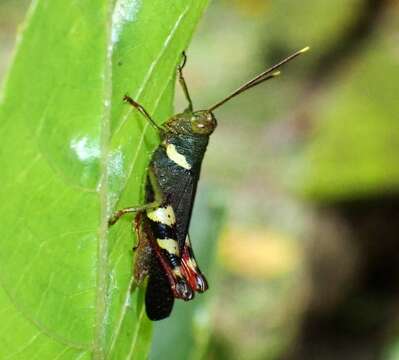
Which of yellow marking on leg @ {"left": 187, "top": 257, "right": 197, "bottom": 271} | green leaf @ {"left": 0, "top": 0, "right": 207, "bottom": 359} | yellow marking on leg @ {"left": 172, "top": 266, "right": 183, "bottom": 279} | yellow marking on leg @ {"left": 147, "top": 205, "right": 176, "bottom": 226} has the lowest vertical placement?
yellow marking on leg @ {"left": 187, "top": 257, "right": 197, "bottom": 271}

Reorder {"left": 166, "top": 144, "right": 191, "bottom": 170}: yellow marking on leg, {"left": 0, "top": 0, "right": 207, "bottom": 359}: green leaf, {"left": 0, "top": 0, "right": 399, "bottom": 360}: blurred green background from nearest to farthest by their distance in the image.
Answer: {"left": 0, "top": 0, "right": 207, "bottom": 359}: green leaf, {"left": 166, "top": 144, "right": 191, "bottom": 170}: yellow marking on leg, {"left": 0, "top": 0, "right": 399, "bottom": 360}: blurred green background

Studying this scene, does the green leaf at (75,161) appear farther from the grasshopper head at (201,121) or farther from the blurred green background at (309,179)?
the blurred green background at (309,179)

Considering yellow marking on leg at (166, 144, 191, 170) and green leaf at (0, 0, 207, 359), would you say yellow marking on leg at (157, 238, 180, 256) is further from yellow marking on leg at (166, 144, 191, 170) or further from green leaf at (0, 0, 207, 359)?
green leaf at (0, 0, 207, 359)

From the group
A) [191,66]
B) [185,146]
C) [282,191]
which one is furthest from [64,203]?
[191,66]

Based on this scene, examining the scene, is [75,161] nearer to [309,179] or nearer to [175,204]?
[175,204]

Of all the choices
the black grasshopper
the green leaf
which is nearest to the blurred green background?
the black grasshopper

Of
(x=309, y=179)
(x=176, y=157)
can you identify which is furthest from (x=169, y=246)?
(x=309, y=179)

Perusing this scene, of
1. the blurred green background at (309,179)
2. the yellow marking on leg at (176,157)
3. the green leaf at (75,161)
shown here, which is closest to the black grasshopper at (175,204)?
the yellow marking on leg at (176,157)
